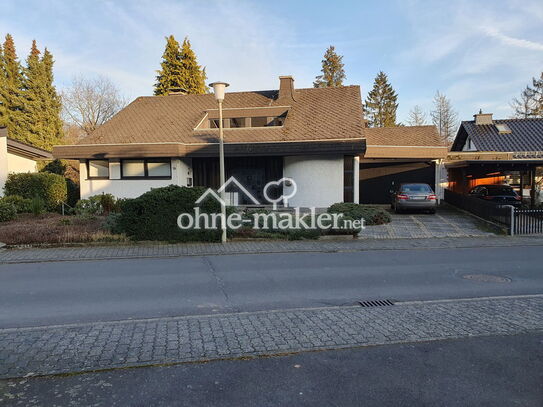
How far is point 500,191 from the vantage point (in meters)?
22.4

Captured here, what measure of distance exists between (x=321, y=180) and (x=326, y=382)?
15.5m

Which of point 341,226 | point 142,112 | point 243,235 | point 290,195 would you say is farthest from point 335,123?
point 142,112

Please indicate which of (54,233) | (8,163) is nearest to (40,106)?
(8,163)

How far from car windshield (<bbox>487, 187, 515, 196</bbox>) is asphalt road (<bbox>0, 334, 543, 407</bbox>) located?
20661 mm

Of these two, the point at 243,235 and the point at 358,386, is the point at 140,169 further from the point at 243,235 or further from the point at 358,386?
the point at 358,386

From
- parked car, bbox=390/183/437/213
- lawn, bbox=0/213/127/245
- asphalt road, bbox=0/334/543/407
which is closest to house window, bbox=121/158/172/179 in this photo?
lawn, bbox=0/213/127/245

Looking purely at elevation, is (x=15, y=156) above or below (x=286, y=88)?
below

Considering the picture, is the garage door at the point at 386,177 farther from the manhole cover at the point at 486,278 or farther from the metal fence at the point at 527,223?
the manhole cover at the point at 486,278

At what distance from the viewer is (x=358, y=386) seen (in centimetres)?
365

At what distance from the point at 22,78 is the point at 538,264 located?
47.3 m

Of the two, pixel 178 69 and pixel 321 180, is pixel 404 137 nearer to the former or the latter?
pixel 321 180

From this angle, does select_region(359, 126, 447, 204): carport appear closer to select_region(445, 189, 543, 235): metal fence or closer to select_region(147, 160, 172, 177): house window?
select_region(445, 189, 543, 235): metal fence

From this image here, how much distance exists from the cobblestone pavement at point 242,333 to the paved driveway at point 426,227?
26.6ft

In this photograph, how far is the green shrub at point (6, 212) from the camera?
609 inches
